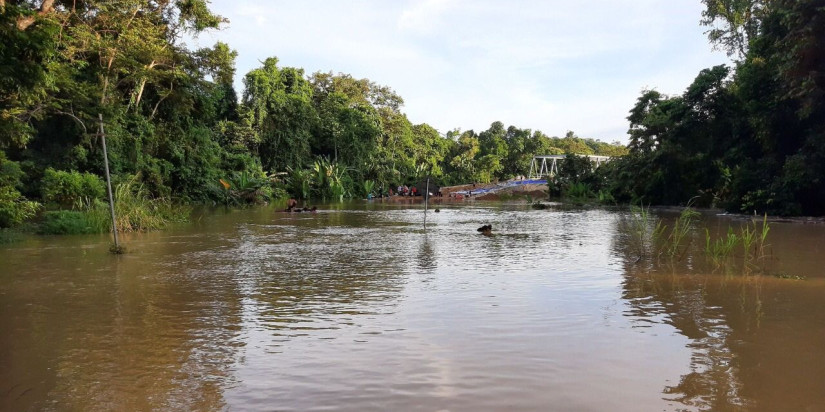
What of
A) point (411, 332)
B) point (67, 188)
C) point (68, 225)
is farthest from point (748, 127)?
point (67, 188)

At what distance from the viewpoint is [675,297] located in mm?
6523

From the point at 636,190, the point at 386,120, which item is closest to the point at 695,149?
the point at 636,190

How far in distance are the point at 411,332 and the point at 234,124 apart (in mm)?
33155

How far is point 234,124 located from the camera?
1405 inches

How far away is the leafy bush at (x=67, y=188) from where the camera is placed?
17.9 meters

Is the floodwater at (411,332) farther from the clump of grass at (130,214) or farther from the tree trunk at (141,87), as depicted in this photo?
the tree trunk at (141,87)

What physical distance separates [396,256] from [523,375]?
6365 millimetres

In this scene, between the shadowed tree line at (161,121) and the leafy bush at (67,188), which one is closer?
the shadowed tree line at (161,121)

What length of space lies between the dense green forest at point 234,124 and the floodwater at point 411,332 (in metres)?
4.57

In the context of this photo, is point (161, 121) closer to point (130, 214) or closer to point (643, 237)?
point (130, 214)

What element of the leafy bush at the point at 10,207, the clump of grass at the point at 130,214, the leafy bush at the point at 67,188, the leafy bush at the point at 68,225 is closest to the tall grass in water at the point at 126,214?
the clump of grass at the point at 130,214

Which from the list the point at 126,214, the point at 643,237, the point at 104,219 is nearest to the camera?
the point at 643,237

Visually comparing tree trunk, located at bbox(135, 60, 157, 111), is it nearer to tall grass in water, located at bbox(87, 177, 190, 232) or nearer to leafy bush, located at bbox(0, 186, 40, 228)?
tall grass in water, located at bbox(87, 177, 190, 232)

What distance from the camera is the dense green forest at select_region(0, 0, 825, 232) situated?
14.2 m
